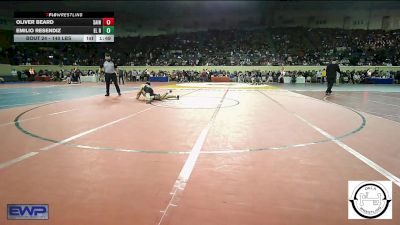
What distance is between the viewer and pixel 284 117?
7.68 m

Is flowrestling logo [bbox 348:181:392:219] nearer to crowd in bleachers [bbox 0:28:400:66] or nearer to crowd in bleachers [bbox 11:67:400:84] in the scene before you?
crowd in bleachers [bbox 11:67:400:84]

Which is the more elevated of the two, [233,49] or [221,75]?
[233,49]

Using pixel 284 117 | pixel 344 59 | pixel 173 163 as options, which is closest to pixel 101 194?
pixel 173 163

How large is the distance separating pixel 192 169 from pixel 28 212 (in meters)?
1.78

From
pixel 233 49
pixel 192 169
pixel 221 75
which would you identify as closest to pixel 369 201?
pixel 192 169

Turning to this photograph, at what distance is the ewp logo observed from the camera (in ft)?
8.25

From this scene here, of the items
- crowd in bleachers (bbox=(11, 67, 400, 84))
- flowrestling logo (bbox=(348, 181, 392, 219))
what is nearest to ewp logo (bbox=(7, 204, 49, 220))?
flowrestling logo (bbox=(348, 181, 392, 219))
